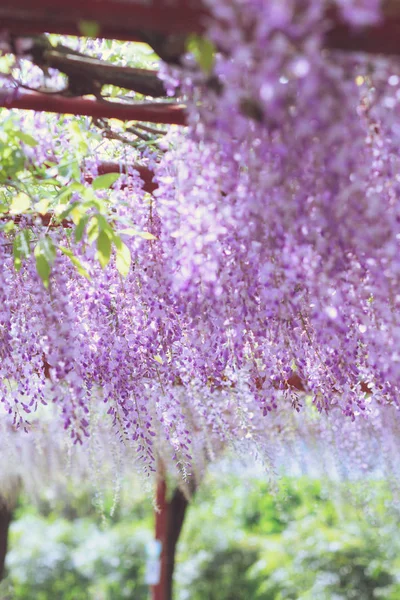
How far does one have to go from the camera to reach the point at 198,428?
310 inches

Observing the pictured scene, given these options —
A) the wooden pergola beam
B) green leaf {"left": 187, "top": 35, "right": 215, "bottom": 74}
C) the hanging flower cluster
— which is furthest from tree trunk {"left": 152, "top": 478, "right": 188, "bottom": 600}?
the wooden pergola beam

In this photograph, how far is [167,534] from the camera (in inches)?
349

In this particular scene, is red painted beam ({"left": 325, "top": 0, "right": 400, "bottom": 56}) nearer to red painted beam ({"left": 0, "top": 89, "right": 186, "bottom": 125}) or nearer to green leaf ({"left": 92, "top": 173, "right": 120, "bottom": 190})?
red painted beam ({"left": 0, "top": 89, "right": 186, "bottom": 125})

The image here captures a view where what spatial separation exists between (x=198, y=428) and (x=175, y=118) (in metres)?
5.46

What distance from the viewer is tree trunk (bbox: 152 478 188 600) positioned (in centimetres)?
877

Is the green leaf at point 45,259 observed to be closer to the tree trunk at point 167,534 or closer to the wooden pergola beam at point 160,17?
the wooden pergola beam at point 160,17

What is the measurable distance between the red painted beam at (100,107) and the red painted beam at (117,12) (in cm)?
72

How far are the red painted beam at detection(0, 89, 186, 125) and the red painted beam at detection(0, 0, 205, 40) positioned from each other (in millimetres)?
719

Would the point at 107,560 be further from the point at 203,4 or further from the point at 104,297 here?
the point at 203,4

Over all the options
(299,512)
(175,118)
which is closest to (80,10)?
(175,118)

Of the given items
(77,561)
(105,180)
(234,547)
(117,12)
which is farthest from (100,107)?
(77,561)

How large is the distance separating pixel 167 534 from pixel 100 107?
6.81 metres

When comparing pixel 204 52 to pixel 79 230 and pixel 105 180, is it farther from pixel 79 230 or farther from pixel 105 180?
pixel 79 230

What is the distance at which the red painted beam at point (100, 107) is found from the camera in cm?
260
